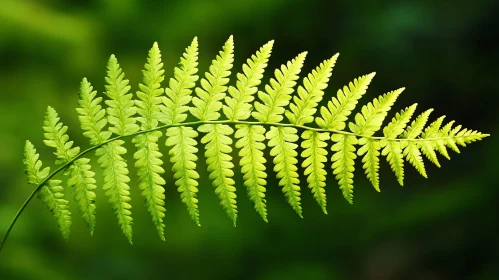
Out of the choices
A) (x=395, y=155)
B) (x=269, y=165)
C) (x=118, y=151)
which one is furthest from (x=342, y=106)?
(x=269, y=165)

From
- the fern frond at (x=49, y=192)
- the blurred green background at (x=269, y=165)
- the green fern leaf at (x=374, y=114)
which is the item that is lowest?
the fern frond at (x=49, y=192)

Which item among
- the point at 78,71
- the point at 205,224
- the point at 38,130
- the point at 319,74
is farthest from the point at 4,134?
the point at 319,74

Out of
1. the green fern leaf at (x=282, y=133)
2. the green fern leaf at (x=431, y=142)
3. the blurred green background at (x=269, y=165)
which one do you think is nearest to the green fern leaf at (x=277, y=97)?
the green fern leaf at (x=282, y=133)

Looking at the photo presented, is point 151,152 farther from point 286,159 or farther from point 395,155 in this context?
point 395,155

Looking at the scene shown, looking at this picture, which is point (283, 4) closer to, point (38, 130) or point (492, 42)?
point (492, 42)

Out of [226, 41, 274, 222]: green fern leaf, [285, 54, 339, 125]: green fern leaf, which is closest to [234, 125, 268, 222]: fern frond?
[226, 41, 274, 222]: green fern leaf

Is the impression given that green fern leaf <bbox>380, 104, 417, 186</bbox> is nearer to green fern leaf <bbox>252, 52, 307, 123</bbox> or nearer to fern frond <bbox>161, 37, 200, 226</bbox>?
green fern leaf <bbox>252, 52, 307, 123</bbox>

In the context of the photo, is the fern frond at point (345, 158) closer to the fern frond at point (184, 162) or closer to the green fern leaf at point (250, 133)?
the green fern leaf at point (250, 133)
